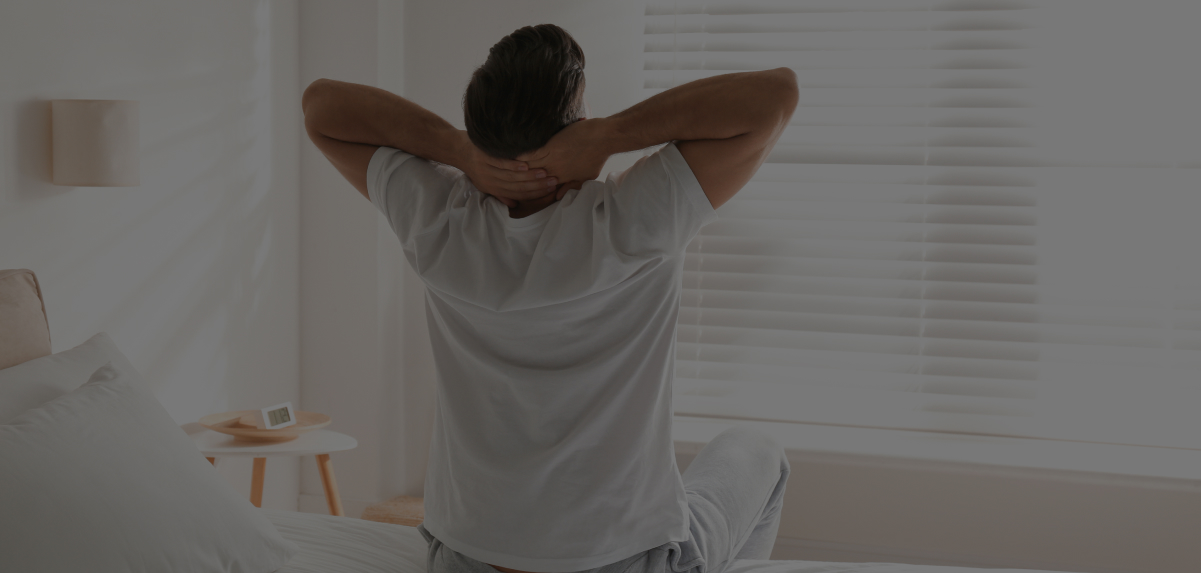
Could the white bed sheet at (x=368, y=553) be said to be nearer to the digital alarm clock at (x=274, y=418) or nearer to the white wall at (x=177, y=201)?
the digital alarm clock at (x=274, y=418)

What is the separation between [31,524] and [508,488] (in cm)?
60

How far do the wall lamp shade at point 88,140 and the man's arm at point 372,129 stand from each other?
857 millimetres

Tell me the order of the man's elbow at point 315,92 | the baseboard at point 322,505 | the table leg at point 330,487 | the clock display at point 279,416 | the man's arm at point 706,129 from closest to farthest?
the man's arm at point 706,129 < the man's elbow at point 315,92 < the clock display at point 279,416 < the table leg at point 330,487 < the baseboard at point 322,505

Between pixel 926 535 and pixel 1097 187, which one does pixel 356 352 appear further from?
pixel 1097 187

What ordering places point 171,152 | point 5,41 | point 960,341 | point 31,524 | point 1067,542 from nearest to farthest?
point 31,524, point 5,41, point 171,152, point 1067,542, point 960,341

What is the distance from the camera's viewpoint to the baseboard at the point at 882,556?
2545mm

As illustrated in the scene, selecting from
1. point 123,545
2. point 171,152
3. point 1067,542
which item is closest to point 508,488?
point 123,545

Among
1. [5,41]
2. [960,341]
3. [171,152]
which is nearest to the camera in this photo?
[5,41]

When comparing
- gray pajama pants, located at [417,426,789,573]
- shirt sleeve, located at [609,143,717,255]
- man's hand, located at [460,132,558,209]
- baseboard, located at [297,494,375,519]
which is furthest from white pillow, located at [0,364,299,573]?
baseboard, located at [297,494,375,519]

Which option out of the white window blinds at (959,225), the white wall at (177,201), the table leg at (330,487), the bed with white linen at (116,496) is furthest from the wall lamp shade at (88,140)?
the white window blinds at (959,225)

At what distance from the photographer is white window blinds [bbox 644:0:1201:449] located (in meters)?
2.54

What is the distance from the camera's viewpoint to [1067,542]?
2504mm

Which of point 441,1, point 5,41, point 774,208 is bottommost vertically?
point 774,208

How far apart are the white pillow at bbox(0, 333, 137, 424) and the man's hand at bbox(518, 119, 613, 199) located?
0.89m
